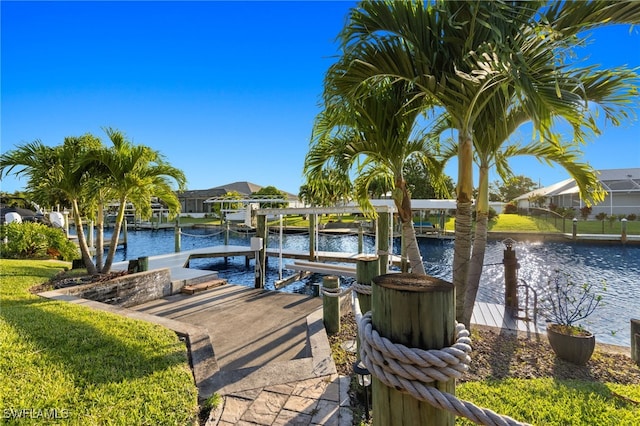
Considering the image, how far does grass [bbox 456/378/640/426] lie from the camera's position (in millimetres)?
2271

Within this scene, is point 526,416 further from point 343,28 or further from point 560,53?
point 343,28

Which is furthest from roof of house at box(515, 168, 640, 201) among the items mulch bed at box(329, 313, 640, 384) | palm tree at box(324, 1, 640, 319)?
palm tree at box(324, 1, 640, 319)

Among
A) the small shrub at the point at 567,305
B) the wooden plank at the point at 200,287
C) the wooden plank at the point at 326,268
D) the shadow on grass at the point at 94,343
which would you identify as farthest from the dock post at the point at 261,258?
the small shrub at the point at 567,305

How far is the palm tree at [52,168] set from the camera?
656 cm

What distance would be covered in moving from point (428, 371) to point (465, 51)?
2.90 meters

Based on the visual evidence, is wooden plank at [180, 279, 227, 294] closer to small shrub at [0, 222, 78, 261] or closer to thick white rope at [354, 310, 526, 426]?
small shrub at [0, 222, 78, 261]

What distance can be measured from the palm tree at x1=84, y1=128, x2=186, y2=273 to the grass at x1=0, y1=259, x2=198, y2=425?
3.12 metres

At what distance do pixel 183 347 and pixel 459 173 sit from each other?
3759mm

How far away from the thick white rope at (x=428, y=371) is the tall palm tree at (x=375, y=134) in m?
2.94

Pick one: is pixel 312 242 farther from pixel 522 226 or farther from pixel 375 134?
pixel 522 226

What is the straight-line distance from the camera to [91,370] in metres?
2.76

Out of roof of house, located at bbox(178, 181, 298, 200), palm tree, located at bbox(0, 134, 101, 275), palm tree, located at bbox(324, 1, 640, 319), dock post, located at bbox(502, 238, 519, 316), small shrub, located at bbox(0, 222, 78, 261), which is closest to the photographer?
palm tree, located at bbox(324, 1, 640, 319)

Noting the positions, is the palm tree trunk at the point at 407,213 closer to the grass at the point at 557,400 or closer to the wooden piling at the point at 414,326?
the grass at the point at 557,400

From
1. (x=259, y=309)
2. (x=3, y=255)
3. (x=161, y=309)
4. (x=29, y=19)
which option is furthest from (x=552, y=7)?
(x=3, y=255)
